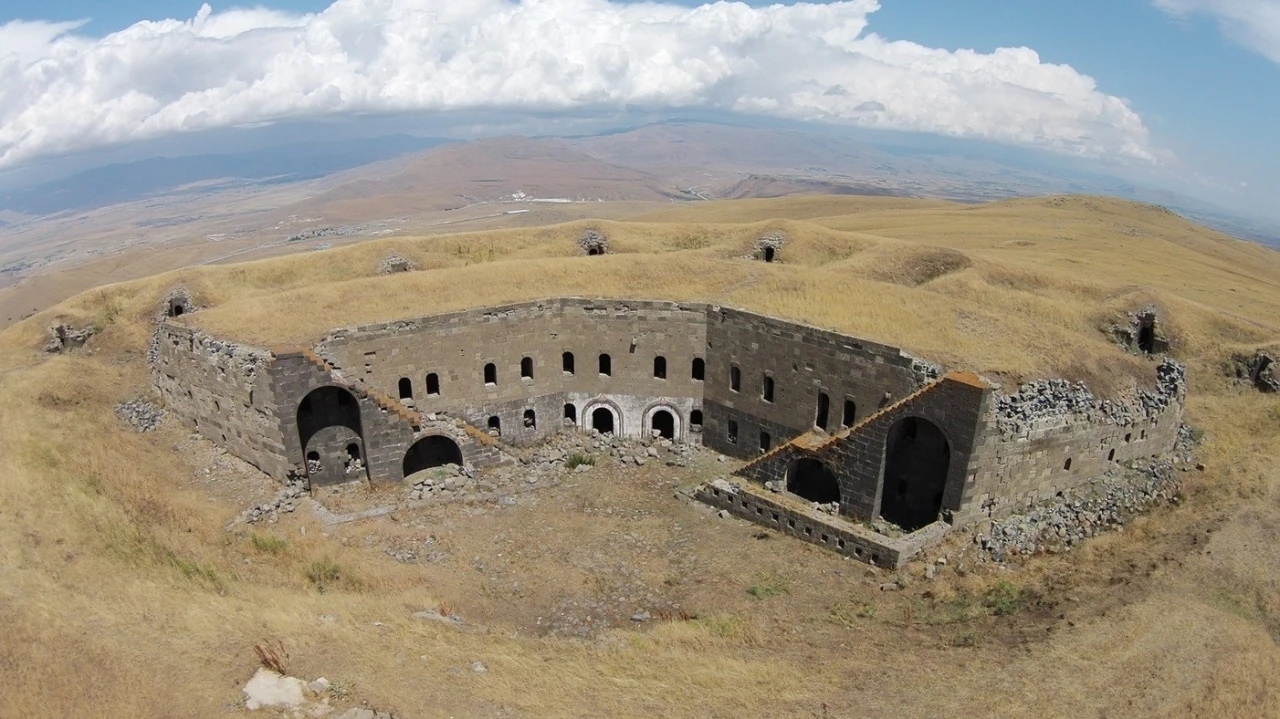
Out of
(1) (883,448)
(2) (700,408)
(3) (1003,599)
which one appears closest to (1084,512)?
(3) (1003,599)

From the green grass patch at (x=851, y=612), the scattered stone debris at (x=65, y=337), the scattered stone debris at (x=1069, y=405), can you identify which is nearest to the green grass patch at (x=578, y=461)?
the green grass patch at (x=851, y=612)

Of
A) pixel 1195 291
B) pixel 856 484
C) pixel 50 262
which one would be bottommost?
pixel 50 262

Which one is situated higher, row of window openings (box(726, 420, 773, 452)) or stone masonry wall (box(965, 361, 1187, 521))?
stone masonry wall (box(965, 361, 1187, 521))

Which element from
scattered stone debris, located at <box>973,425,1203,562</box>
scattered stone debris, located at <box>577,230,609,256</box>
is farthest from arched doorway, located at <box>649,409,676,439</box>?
scattered stone debris, located at <box>973,425,1203,562</box>

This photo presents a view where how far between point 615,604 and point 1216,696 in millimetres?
12648

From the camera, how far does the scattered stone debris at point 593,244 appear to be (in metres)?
35.8

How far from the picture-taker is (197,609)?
46.4 ft

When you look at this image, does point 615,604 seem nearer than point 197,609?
No

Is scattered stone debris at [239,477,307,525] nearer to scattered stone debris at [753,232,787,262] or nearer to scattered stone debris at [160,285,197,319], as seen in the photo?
scattered stone debris at [160,285,197,319]

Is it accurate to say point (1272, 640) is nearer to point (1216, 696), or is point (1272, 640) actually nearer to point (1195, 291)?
point (1216, 696)

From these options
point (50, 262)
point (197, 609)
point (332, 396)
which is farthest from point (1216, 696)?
point (50, 262)

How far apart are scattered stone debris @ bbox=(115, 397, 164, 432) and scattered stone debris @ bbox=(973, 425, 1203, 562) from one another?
97.4ft

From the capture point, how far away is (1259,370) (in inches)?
990

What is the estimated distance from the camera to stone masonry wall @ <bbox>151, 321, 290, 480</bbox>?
23.6m
